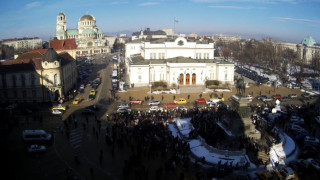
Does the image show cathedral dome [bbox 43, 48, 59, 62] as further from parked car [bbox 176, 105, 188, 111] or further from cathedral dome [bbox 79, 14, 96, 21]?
cathedral dome [bbox 79, 14, 96, 21]

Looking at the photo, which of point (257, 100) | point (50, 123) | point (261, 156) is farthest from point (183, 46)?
point (261, 156)

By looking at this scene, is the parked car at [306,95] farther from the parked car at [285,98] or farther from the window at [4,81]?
the window at [4,81]

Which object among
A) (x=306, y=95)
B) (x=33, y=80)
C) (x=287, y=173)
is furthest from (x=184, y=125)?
(x=306, y=95)

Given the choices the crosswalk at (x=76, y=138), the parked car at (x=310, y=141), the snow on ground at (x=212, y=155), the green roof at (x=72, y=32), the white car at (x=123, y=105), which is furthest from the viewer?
the green roof at (x=72, y=32)

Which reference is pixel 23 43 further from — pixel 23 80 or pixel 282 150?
pixel 282 150

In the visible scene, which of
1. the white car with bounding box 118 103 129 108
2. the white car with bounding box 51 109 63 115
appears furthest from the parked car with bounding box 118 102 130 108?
the white car with bounding box 51 109 63 115

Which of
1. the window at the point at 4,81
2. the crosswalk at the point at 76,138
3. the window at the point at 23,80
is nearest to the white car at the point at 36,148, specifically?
the crosswalk at the point at 76,138
